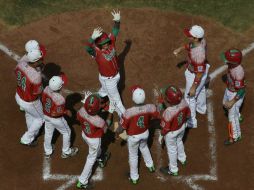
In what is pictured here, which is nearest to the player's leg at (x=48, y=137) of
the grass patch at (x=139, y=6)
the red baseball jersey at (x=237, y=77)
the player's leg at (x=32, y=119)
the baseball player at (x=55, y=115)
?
the baseball player at (x=55, y=115)

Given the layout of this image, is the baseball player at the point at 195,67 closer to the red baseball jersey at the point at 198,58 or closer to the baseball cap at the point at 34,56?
the red baseball jersey at the point at 198,58

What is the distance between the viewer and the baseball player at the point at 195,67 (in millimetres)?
11594

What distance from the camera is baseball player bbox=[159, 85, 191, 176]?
34.0 ft

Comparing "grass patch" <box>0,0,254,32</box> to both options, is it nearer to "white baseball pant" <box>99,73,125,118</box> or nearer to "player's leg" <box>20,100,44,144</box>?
"white baseball pant" <box>99,73,125,118</box>

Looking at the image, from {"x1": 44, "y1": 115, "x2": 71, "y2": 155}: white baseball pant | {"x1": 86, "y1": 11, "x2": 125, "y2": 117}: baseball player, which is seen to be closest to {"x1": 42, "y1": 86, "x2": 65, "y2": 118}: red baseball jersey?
{"x1": 44, "y1": 115, "x2": 71, "y2": 155}: white baseball pant

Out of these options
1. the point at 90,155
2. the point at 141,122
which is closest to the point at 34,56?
the point at 90,155

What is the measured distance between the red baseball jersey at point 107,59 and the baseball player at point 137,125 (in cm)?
161

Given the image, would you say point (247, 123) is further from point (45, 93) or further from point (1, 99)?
point (1, 99)

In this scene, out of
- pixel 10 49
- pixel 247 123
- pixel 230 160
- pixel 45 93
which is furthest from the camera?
pixel 10 49

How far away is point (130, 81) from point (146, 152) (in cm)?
293

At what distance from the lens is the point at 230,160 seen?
12.0 metres

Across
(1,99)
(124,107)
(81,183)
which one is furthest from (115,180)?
(1,99)

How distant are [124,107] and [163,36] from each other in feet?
9.93

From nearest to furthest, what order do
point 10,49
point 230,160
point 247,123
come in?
point 230,160 < point 247,123 < point 10,49
